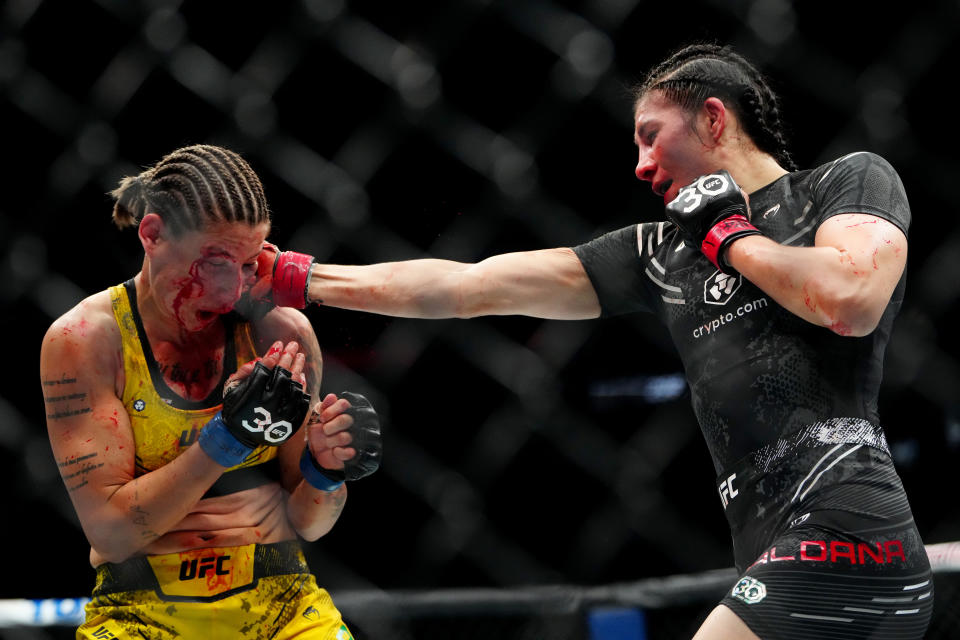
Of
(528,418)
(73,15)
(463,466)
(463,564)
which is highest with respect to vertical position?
(73,15)

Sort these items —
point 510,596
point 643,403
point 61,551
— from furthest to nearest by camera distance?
point 643,403
point 61,551
point 510,596

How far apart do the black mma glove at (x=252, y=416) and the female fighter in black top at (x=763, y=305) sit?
302 millimetres

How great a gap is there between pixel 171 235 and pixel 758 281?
1.04 meters

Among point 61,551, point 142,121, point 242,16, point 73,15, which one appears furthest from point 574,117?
point 61,551

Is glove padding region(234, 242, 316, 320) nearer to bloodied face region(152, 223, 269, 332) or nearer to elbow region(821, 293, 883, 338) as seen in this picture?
bloodied face region(152, 223, 269, 332)

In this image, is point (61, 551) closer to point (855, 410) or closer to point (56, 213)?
point (56, 213)

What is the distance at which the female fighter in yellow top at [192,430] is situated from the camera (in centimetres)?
158

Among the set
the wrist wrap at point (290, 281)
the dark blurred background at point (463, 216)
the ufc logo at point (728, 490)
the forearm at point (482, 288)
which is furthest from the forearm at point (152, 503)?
the ufc logo at point (728, 490)

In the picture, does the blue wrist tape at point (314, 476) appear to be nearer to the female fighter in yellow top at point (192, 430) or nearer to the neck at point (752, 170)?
the female fighter in yellow top at point (192, 430)

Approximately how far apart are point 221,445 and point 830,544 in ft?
3.32

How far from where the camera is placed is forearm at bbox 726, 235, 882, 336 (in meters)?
1.46

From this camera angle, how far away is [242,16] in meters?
3.49

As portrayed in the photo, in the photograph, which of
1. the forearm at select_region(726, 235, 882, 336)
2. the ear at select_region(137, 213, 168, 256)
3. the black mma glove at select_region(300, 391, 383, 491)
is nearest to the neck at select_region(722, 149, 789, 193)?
the forearm at select_region(726, 235, 882, 336)

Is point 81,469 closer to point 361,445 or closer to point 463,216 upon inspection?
point 361,445
